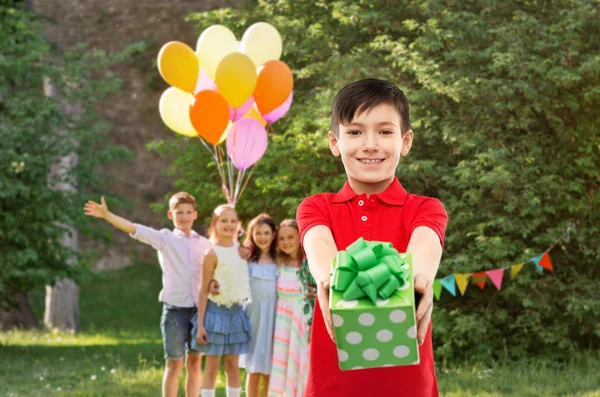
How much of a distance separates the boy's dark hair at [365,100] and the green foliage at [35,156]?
265 inches

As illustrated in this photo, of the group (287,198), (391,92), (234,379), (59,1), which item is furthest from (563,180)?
(59,1)

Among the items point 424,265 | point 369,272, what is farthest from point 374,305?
point 424,265

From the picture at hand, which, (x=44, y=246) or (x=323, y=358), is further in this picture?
(x=44, y=246)

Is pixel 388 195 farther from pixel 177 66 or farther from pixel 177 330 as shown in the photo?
pixel 177 66

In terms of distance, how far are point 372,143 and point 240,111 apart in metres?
4.27

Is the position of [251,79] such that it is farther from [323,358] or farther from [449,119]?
[323,358]

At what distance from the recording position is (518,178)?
685cm

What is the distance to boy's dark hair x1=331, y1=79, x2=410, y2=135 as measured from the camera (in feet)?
5.50

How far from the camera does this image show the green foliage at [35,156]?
26.6 ft

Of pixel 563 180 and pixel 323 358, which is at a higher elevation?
pixel 563 180

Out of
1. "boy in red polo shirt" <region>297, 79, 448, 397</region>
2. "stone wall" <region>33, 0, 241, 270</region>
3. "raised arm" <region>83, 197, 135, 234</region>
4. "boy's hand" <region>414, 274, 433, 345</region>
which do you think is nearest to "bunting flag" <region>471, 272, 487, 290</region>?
"raised arm" <region>83, 197, 135, 234</region>

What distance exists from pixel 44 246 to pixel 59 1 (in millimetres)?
6295

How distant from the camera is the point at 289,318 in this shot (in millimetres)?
5152

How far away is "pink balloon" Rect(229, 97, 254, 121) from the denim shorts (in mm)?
1479
